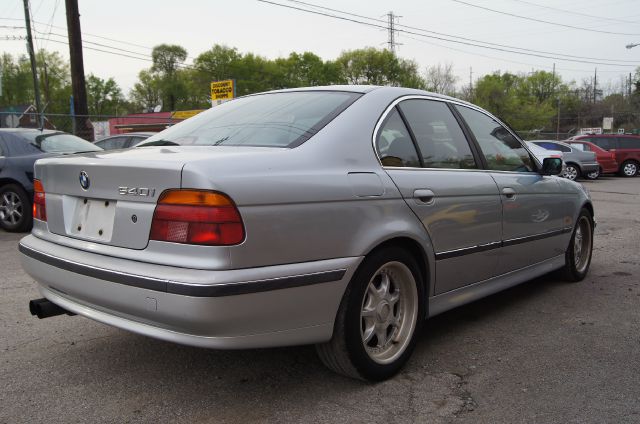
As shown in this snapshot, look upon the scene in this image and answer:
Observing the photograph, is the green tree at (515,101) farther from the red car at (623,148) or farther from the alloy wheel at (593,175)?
the alloy wheel at (593,175)

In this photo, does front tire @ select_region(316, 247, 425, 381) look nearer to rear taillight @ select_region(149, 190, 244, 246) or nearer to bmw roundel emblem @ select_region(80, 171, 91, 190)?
rear taillight @ select_region(149, 190, 244, 246)

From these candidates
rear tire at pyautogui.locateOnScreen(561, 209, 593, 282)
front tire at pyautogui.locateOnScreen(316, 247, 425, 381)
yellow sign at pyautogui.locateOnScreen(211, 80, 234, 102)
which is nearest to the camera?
front tire at pyautogui.locateOnScreen(316, 247, 425, 381)

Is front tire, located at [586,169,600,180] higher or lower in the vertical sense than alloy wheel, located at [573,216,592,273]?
lower

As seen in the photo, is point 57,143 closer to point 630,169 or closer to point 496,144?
point 496,144

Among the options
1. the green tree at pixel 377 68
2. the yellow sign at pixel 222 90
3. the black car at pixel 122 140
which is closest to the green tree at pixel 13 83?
the green tree at pixel 377 68

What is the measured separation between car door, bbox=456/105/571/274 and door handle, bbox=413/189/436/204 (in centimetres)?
85

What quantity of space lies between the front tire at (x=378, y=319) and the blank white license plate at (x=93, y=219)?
1.15 meters

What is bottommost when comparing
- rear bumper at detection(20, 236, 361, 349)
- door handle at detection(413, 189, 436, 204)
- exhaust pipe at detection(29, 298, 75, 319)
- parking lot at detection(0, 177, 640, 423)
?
parking lot at detection(0, 177, 640, 423)

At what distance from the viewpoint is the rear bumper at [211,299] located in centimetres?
225

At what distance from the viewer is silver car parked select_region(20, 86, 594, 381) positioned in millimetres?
2303

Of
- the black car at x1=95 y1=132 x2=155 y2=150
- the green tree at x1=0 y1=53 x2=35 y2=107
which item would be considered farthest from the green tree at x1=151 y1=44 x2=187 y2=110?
the black car at x1=95 y1=132 x2=155 y2=150

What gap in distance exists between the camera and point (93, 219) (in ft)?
8.79

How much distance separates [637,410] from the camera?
2.65m

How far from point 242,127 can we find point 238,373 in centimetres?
135
